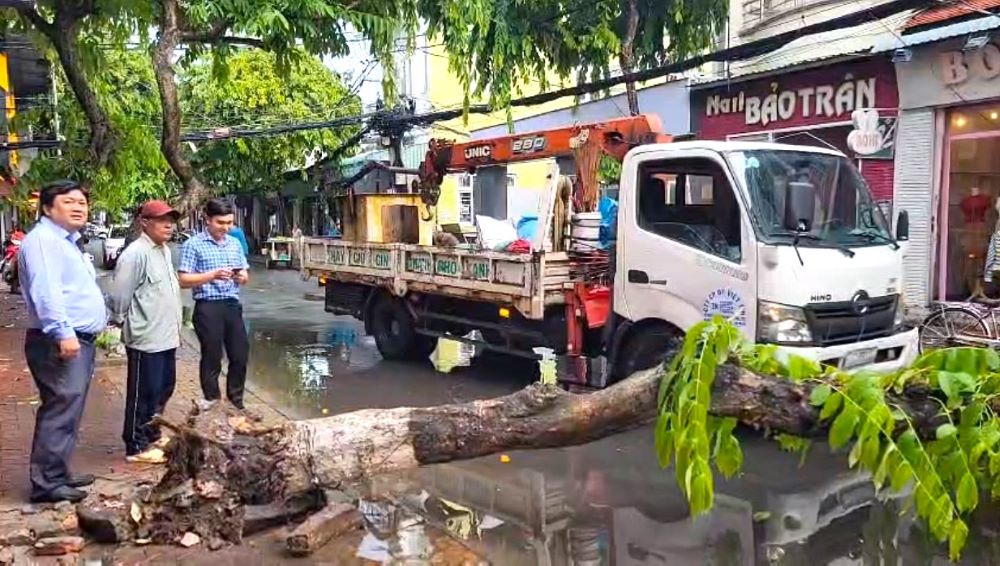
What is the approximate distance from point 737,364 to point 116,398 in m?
5.90

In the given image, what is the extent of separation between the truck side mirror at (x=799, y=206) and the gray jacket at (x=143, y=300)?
14.0 feet

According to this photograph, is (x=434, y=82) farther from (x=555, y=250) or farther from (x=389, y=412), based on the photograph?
(x=389, y=412)

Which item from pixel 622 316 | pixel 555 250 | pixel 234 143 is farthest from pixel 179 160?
pixel 234 143

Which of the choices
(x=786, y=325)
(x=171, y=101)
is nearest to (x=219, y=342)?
(x=171, y=101)

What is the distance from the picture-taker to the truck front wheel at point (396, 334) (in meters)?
10.2

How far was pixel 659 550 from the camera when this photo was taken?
4.58m

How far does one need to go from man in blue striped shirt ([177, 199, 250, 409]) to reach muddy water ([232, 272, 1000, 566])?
70.8 inches

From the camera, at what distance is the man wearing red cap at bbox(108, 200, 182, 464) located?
19.0 ft

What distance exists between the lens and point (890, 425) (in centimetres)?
352

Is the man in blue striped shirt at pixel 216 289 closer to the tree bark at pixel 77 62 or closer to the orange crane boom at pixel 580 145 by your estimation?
the orange crane boom at pixel 580 145

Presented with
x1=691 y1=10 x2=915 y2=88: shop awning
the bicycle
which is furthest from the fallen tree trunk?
x1=691 y1=10 x2=915 y2=88: shop awning

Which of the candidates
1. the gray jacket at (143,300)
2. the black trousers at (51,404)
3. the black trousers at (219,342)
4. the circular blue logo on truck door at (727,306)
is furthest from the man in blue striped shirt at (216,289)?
the circular blue logo on truck door at (727,306)

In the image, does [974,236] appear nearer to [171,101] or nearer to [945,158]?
[945,158]

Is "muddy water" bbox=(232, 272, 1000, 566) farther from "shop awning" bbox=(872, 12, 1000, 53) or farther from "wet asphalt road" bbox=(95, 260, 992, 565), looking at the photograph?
"shop awning" bbox=(872, 12, 1000, 53)
